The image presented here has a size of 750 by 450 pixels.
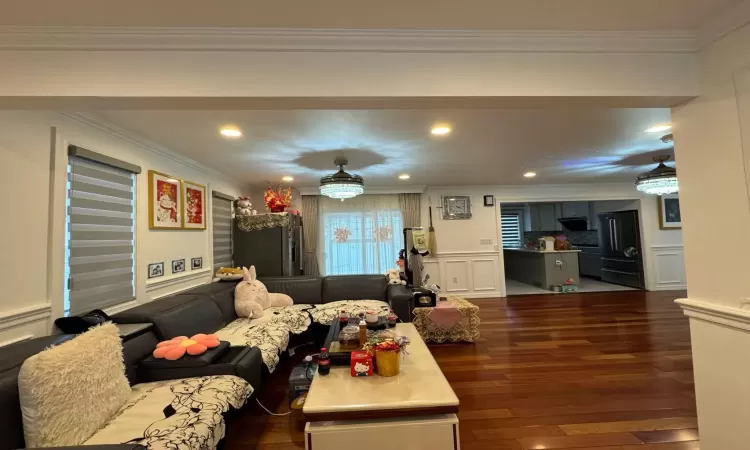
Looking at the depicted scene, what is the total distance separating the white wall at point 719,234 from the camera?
1328 mm

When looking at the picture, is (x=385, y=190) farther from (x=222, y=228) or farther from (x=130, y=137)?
(x=130, y=137)

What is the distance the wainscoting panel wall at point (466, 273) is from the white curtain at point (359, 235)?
85 cm

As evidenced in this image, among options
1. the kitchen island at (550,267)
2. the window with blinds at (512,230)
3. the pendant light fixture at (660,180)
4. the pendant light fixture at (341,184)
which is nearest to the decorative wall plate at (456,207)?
the kitchen island at (550,267)

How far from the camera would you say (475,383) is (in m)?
2.70

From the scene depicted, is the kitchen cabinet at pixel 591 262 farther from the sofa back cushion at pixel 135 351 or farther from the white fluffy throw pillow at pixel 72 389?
the white fluffy throw pillow at pixel 72 389

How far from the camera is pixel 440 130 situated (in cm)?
278

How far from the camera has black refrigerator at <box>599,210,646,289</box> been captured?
6547 mm

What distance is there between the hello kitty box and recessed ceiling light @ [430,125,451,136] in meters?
1.93

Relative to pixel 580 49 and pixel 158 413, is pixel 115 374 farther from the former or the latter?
pixel 580 49

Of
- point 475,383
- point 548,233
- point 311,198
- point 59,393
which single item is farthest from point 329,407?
point 548,233

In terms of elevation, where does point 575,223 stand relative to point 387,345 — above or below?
above

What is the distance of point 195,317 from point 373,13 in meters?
2.60

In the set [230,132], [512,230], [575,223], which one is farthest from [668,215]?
[230,132]

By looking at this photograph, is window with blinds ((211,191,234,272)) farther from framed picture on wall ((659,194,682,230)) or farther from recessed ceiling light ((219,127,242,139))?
framed picture on wall ((659,194,682,230))
